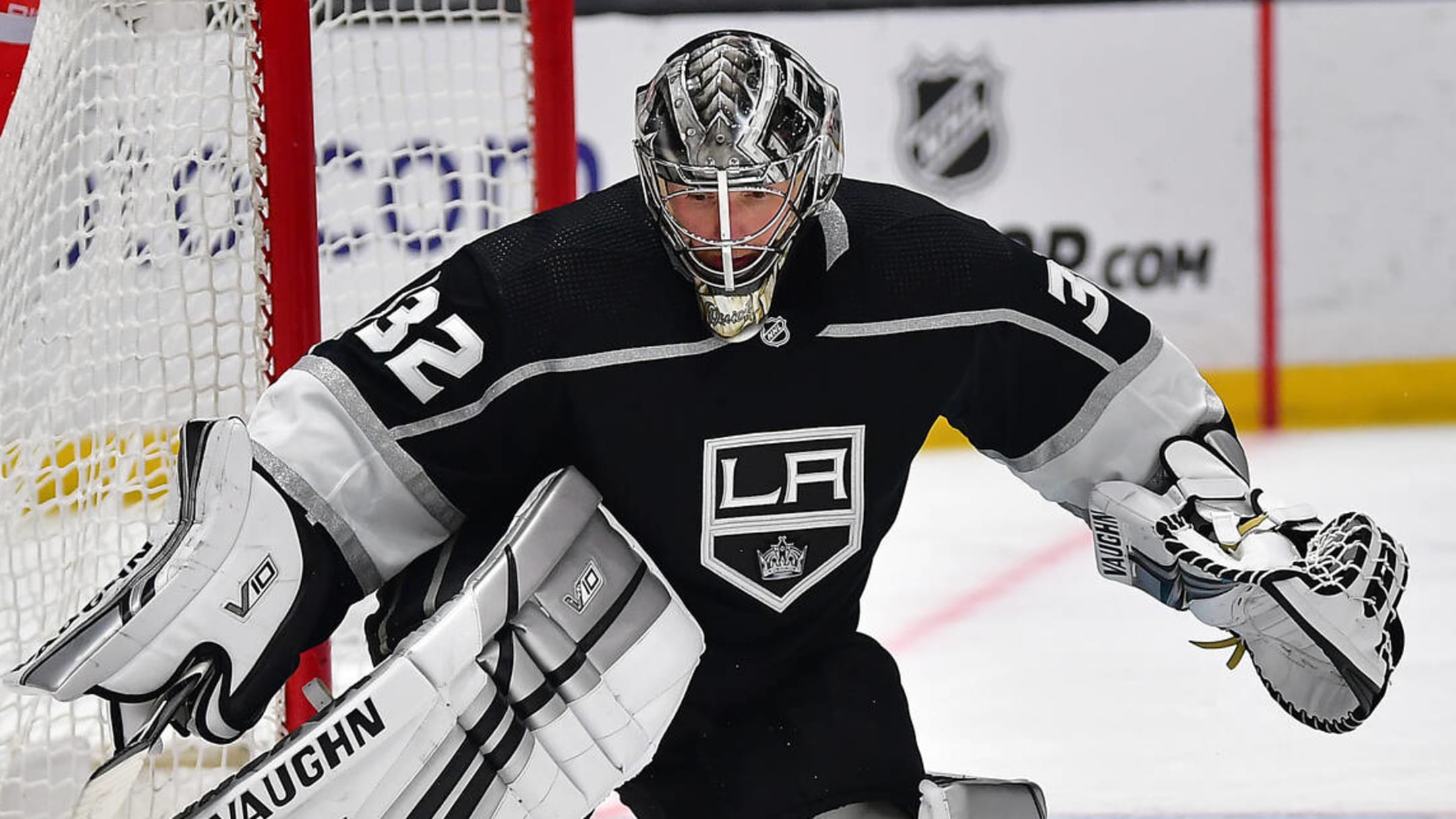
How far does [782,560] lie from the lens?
187cm

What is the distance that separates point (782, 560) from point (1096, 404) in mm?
383

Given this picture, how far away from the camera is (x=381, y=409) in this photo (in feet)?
5.75

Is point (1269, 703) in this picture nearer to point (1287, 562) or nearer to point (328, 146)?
point (1287, 562)

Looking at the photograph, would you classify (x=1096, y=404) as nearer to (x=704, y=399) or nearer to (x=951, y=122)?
(x=704, y=399)

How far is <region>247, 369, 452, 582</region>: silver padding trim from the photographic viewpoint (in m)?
1.73

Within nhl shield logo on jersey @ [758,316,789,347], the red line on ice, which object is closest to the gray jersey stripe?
nhl shield logo on jersey @ [758,316,789,347]

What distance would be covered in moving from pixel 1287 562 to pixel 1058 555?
7.33 feet

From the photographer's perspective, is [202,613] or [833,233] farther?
[833,233]

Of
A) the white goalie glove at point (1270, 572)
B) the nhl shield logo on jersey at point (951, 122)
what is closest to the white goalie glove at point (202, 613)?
the white goalie glove at point (1270, 572)

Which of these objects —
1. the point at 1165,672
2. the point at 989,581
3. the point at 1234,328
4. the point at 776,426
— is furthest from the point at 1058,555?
the point at 776,426

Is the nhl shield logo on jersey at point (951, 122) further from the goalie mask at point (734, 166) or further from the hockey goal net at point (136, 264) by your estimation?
the goalie mask at point (734, 166)

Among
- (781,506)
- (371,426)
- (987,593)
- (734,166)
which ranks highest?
(734,166)

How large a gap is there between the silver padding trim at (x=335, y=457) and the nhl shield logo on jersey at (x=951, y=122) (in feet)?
13.0

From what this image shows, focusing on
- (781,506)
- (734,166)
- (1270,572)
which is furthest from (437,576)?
(1270,572)
